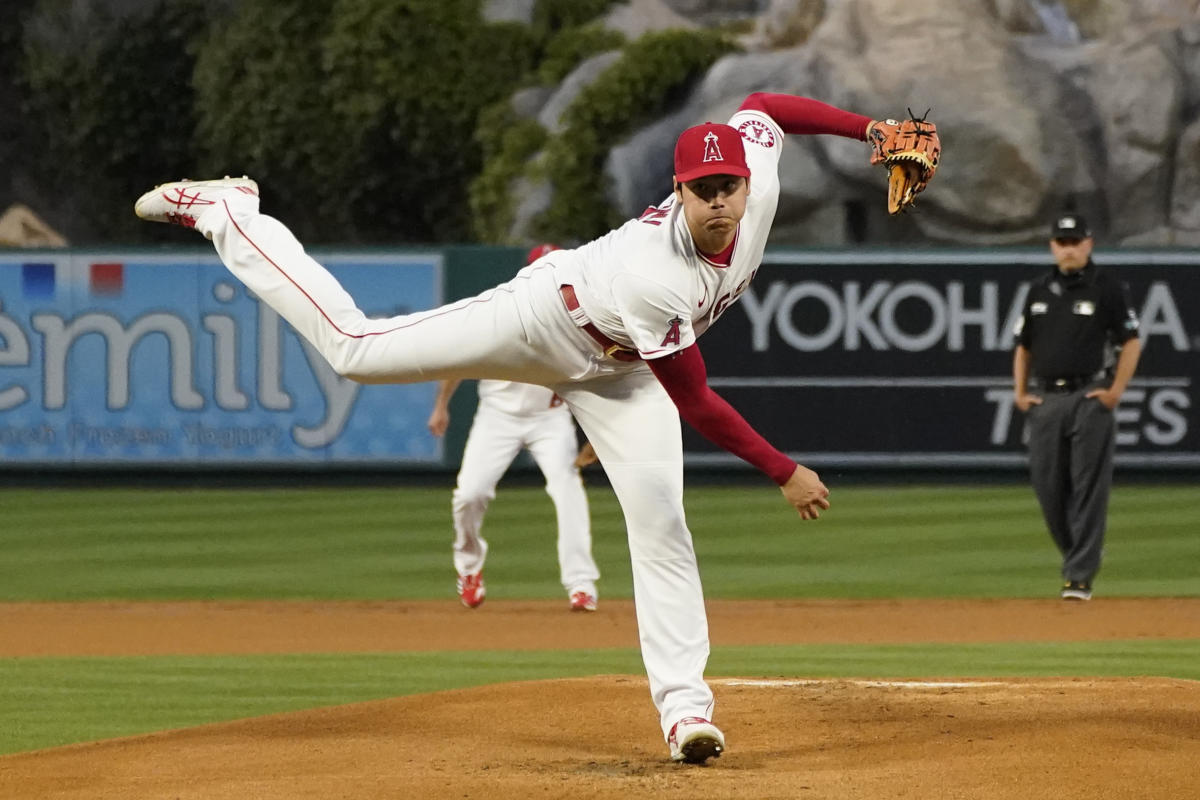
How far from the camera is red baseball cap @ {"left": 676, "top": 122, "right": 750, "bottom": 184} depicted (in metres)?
5.55

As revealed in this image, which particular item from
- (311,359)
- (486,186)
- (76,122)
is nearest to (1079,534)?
(311,359)

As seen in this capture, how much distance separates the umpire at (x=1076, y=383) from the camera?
10703 millimetres

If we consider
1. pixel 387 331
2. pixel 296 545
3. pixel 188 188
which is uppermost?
pixel 188 188

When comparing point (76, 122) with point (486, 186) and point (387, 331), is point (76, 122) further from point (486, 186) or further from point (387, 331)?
point (387, 331)

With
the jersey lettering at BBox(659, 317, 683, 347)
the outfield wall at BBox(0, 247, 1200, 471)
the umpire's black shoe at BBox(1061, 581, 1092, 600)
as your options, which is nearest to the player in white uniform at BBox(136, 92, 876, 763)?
the jersey lettering at BBox(659, 317, 683, 347)

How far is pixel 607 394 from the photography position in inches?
240

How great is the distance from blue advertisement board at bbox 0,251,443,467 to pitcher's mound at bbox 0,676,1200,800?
30.3ft

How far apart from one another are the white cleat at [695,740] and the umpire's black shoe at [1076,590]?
225 inches

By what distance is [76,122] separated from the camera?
127ft

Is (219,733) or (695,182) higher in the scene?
(695,182)

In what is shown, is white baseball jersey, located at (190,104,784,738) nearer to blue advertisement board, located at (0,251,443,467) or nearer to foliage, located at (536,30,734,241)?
blue advertisement board, located at (0,251,443,467)

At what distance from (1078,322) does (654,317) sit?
5.69m

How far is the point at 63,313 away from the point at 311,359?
2143mm

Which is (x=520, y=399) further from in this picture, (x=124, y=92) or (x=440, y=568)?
(x=124, y=92)
